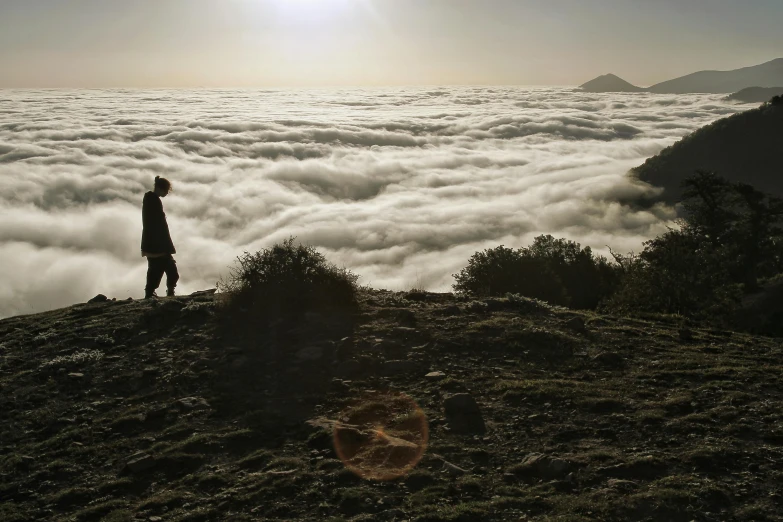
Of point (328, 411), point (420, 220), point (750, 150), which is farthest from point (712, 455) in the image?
point (420, 220)

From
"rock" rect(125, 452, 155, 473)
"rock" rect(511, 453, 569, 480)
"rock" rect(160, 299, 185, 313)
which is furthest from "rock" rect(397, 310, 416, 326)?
"rock" rect(125, 452, 155, 473)

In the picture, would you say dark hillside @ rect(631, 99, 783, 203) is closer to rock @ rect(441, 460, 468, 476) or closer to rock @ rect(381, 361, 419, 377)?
rock @ rect(381, 361, 419, 377)

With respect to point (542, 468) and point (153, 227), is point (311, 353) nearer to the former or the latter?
point (542, 468)

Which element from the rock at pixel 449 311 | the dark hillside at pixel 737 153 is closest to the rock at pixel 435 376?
the rock at pixel 449 311

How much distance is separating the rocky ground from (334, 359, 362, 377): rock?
0.02 meters

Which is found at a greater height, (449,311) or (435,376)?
(449,311)

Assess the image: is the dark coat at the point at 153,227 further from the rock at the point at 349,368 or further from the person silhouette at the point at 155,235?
the rock at the point at 349,368

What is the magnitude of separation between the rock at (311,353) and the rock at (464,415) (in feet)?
5.48

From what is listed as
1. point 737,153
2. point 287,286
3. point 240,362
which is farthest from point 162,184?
point 737,153

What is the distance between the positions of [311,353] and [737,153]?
88.3 m

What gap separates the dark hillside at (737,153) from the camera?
255 ft

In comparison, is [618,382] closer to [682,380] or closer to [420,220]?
[682,380]

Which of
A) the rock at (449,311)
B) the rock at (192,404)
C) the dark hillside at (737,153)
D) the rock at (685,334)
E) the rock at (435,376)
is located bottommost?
the rock at (192,404)

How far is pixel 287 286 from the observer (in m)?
7.89
